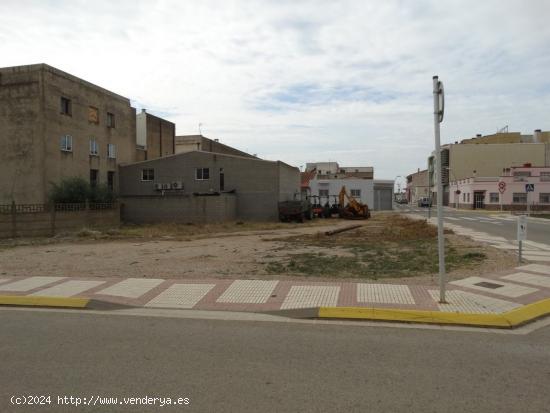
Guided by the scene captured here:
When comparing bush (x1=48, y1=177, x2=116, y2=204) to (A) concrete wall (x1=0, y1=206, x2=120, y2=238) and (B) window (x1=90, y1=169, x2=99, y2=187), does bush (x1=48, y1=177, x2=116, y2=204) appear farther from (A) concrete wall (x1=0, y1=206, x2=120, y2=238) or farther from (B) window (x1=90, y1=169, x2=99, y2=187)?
(B) window (x1=90, y1=169, x2=99, y2=187)

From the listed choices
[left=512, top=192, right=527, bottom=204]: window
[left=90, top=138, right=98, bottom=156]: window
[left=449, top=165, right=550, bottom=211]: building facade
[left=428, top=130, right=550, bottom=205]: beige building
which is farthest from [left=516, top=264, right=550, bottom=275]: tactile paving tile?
[left=428, top=130, right=550, bottom=205]: beige building

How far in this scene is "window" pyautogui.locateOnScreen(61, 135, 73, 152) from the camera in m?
37.1

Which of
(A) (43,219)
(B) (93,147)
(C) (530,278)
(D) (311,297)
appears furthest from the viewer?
(B) (93,147)

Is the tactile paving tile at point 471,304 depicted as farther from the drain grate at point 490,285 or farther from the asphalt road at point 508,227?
the asphalt road at point 508,227

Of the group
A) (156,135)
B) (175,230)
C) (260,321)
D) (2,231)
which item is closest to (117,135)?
Answer: (156,135)

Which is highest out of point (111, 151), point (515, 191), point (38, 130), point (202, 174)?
point (38, 130)

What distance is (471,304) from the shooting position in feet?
25.9

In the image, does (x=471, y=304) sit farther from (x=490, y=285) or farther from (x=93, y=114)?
(x=93, y=114)

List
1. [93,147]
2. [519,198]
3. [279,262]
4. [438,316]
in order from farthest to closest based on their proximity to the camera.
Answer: [519,198] → [93,147] → [279,262] → [438,316]

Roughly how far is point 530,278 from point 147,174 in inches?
1499

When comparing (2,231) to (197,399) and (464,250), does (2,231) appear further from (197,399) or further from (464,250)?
(197,399)

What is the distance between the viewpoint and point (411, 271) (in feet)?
37.3

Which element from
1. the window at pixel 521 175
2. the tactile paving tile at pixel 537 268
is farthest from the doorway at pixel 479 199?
the tactile paving tile at pixel 537 268

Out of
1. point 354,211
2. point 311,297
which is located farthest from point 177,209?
point 311,297
